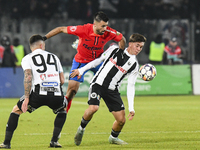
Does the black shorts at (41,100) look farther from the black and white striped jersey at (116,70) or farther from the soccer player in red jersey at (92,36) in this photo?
the soccer player in red jersey at (92,36)

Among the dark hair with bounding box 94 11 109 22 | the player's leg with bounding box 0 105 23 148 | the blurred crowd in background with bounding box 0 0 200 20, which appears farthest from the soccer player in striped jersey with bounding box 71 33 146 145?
the blurred crowd in background with bounding box 0 0 200 20

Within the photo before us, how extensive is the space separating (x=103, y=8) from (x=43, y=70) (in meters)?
15.7

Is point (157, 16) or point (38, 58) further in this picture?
point (157, 16)

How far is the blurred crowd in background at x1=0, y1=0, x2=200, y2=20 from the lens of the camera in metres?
20.5

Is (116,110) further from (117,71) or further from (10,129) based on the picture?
(10,129)

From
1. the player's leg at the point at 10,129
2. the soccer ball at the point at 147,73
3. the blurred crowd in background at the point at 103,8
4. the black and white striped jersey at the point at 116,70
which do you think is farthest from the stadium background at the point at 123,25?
the player's leg at the point at 10,129

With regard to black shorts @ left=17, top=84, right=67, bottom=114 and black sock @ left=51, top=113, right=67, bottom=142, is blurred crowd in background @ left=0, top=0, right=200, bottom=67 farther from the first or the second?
black shorts @ left=17, top=84, right=67, bottom=114

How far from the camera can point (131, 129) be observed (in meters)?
8.34

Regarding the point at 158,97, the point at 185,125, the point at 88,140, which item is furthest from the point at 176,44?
the point at 88,140

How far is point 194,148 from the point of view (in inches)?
240

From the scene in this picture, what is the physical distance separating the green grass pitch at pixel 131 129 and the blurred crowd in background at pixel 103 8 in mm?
8059

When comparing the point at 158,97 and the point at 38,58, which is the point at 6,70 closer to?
the point at 158,97

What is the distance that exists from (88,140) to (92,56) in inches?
76.6

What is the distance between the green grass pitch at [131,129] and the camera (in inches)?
255
